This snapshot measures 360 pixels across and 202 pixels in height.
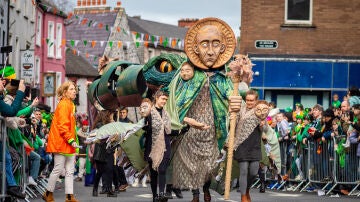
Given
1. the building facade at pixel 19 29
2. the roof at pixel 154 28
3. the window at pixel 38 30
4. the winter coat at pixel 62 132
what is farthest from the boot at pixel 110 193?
the roof at pixel 154 28

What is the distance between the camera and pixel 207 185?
1625 cm

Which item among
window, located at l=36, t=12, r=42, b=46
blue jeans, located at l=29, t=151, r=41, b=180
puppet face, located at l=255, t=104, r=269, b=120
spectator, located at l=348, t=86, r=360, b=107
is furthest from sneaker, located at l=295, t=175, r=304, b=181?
window, located at l=36, t=12, r=42, b=46

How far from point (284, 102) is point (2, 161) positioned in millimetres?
18846

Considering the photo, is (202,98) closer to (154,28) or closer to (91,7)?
(91,7)

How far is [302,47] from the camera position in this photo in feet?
105

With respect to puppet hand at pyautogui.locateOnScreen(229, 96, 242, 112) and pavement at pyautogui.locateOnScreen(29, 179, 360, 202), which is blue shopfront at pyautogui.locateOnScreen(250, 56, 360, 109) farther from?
puppet hand at pyautogui.locateOnScreen(229, 96, 242, 112)

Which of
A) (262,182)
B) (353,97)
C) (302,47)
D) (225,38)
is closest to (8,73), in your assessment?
(225,38)

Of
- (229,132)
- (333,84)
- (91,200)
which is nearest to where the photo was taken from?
(229,132)

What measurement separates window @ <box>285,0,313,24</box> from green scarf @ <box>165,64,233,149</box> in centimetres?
1634

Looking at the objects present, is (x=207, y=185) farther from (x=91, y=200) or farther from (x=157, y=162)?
(x=91, y=200)

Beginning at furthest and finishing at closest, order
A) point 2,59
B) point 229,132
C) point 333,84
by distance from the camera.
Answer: point 2,59, point 333,84, point 229,132

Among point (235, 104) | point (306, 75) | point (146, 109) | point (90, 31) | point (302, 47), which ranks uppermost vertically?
point (90, 31)

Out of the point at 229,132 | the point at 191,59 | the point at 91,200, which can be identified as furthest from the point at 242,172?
the point at 91,200

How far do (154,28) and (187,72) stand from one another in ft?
262
